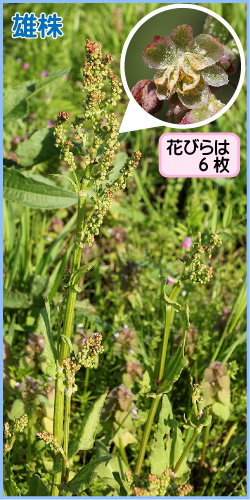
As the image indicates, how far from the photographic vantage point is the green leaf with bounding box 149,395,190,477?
1.45 m

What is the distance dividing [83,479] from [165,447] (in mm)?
252

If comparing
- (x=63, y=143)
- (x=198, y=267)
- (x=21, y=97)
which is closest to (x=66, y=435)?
(x=198, y=267)

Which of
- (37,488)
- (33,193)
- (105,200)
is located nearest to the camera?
(105,200)

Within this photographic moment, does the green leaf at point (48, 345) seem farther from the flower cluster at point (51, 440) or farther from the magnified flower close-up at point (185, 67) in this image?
the magnified flower close-up at point (185, 67)

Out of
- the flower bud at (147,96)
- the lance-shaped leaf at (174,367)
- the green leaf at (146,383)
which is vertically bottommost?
the green leaf at (146,383)

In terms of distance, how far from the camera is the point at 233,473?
73.9 inches

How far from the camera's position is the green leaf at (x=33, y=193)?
184cm

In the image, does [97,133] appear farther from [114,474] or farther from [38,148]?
[114,474]

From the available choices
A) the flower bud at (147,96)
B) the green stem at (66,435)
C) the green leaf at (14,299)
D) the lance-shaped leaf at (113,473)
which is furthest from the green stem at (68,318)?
the green leaf at (14,299)

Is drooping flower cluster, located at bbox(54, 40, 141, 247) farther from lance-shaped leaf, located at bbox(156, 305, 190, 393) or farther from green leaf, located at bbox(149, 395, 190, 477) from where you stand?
green leaf, located at bbox(149, 395, 190, 477)

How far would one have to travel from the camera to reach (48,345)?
4.42ft

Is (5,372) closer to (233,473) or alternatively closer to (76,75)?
(233,473)

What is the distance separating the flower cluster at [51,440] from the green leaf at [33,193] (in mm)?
756

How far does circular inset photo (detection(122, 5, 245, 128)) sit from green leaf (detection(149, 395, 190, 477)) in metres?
0.79
